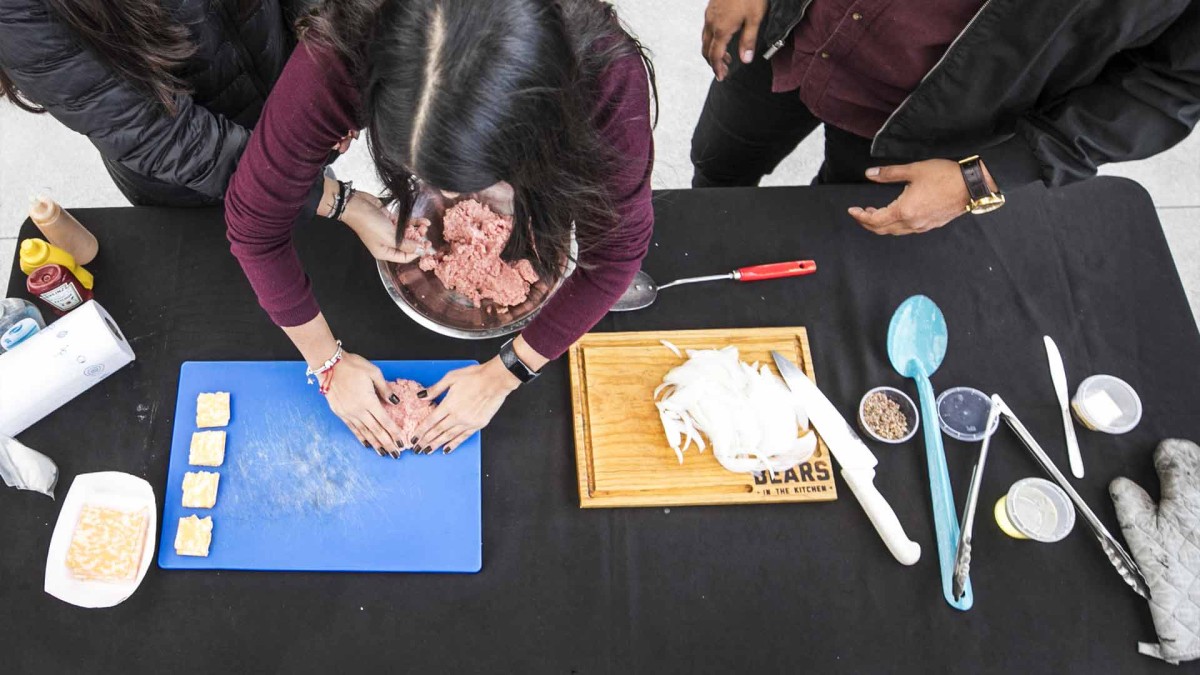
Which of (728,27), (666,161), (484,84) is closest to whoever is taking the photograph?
(484,84)

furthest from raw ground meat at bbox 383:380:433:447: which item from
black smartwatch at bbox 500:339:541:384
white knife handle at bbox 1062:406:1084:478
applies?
white knife handle at bbox 1062:406:1084:478

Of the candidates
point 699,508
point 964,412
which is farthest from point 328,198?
point 964,412

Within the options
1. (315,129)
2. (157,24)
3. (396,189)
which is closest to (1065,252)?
(396,189)

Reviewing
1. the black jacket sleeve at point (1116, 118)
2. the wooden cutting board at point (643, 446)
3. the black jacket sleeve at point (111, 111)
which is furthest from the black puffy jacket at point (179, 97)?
the black jacket sleeve at point (1116, 118)

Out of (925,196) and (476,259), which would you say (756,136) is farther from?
(476,259)

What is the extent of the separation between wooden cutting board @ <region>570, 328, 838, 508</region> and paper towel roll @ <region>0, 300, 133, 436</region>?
2.42 ft

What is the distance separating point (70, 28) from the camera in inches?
35.1

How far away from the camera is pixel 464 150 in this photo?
2.43ft

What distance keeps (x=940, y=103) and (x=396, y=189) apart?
866 mm

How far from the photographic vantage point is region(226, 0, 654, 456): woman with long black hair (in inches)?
28.1

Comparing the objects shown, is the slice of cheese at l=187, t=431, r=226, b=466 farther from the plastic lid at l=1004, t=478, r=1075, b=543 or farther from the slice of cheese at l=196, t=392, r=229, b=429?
the plastic lid at l=1004, t=478, r=1075, b=543

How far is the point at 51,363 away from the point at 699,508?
3.36 feet

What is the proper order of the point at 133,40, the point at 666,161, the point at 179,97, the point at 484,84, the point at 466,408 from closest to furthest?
the point at 484,84 → the point at 133,40 → the point at 179,97 → the point at 466,408 → the point at 666,161

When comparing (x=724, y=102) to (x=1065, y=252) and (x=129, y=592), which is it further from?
(x=129, y=592)
